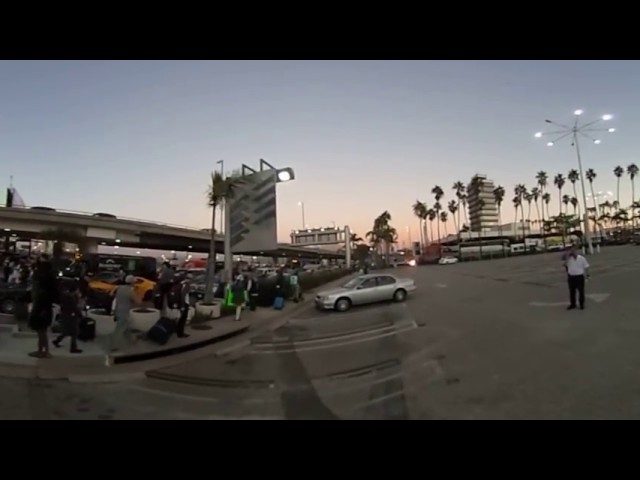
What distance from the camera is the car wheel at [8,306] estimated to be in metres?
12.1

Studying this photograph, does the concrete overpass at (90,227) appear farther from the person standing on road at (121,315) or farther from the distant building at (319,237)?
the distant building at (319,237)

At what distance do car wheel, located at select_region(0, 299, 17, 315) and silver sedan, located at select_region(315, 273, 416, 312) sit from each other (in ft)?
34.4

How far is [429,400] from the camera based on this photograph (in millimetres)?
4648

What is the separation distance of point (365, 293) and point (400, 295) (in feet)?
4.95

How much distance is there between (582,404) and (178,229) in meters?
49.2

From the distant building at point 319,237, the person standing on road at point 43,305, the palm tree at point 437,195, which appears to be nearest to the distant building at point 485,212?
the palm tree at point 437,195

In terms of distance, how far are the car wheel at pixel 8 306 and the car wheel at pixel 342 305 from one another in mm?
11081

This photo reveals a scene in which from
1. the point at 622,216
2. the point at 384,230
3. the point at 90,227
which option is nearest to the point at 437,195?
the point at 384,230

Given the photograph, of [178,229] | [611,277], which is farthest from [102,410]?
[178,229]

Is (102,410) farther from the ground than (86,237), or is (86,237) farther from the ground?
(86,237)
